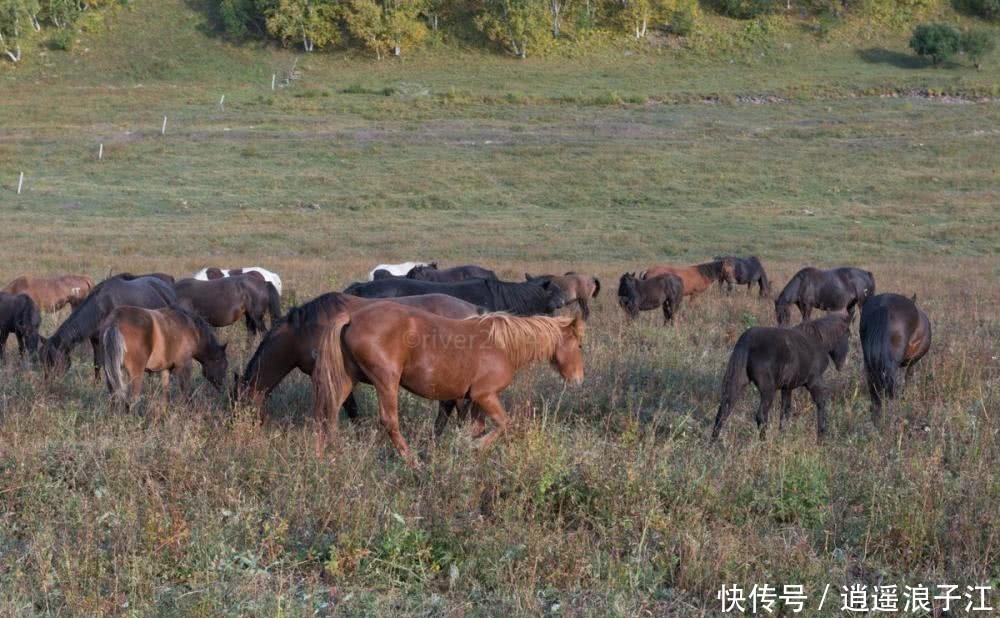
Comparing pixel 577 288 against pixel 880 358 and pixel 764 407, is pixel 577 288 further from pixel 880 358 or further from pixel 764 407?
pixel 764 407

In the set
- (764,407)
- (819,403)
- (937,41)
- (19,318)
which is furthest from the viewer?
(937,41)

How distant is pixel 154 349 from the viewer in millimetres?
9219

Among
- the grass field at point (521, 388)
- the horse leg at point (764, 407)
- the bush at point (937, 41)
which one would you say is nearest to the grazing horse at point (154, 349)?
the grass field at point (521, 388)

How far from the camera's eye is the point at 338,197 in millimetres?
39031

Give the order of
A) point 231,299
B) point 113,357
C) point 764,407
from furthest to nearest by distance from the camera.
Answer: point 231,299 → point 113,357 → point 764,407

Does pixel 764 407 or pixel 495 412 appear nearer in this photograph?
pixel 495 412

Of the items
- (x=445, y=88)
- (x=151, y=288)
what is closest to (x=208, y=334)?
(x=151, y=288)

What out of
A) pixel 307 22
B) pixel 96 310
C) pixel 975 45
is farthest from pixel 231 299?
pixel 975 45

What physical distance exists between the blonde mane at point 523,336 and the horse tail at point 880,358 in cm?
309

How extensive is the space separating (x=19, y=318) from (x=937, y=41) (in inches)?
2592

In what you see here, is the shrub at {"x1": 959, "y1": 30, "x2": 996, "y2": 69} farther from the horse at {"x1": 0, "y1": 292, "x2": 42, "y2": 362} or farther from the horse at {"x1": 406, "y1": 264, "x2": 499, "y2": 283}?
the horse at {"x1": 0, "y1": 292, "x2": 42, "y2": 362}

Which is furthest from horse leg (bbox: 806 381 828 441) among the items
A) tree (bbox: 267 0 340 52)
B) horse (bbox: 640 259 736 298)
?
tree (bbox: 267 0 340 52)

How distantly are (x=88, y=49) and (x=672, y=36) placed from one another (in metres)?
39.0

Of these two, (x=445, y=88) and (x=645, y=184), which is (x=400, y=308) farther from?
(x=445, y=88)
